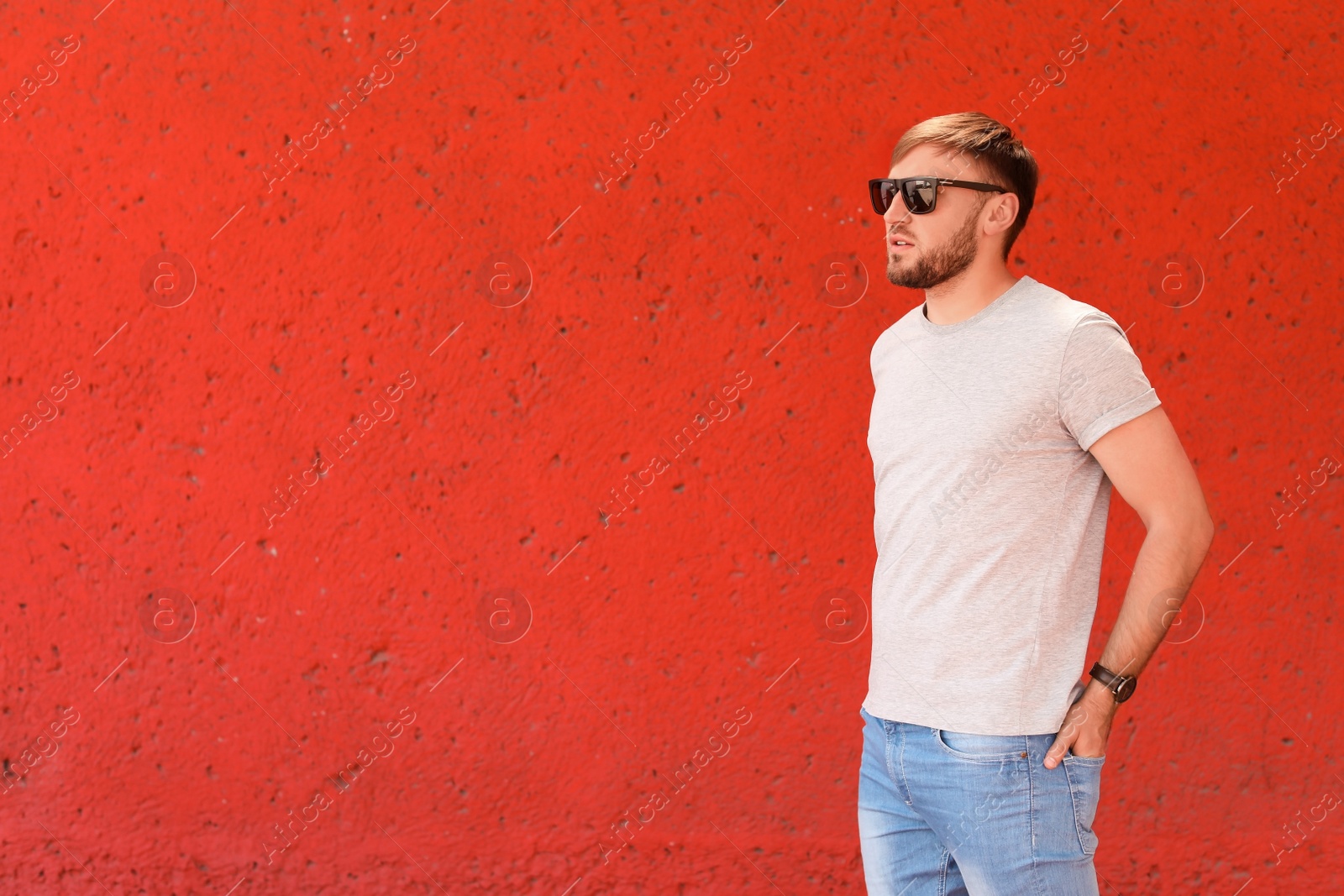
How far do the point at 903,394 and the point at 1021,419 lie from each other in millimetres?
239

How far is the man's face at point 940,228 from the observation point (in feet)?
5.35

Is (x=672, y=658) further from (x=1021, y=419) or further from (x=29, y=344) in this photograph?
(x=29, y=344)

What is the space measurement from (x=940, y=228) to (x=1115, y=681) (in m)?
0.73

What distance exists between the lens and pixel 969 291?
1.63 m

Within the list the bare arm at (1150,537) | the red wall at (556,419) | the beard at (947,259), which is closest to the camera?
the bare arm at (1150,537)

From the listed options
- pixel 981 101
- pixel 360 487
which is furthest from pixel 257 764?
pixel 981 101

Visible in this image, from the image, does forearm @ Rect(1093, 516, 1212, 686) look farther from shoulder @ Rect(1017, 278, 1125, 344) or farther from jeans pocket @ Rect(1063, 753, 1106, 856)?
shoulder @ Rect(1017, 278, 1125, 344)

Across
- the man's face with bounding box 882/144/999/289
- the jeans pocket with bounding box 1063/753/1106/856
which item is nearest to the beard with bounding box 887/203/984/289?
the man's face with bounding box 882/144/999/289

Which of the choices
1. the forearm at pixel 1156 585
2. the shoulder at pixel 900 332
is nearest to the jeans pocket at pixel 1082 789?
the forearm at pixel 1156 585

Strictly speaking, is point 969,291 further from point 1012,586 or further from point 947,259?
point 1012,586

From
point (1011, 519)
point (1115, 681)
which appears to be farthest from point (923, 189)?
point (1115, 681)

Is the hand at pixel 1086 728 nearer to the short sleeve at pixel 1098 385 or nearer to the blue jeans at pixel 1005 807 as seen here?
the blue jeans at pixel 1005 807

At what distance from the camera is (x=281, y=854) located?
2.88 meters

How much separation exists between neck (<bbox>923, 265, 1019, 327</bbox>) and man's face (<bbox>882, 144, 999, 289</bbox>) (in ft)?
0.05
